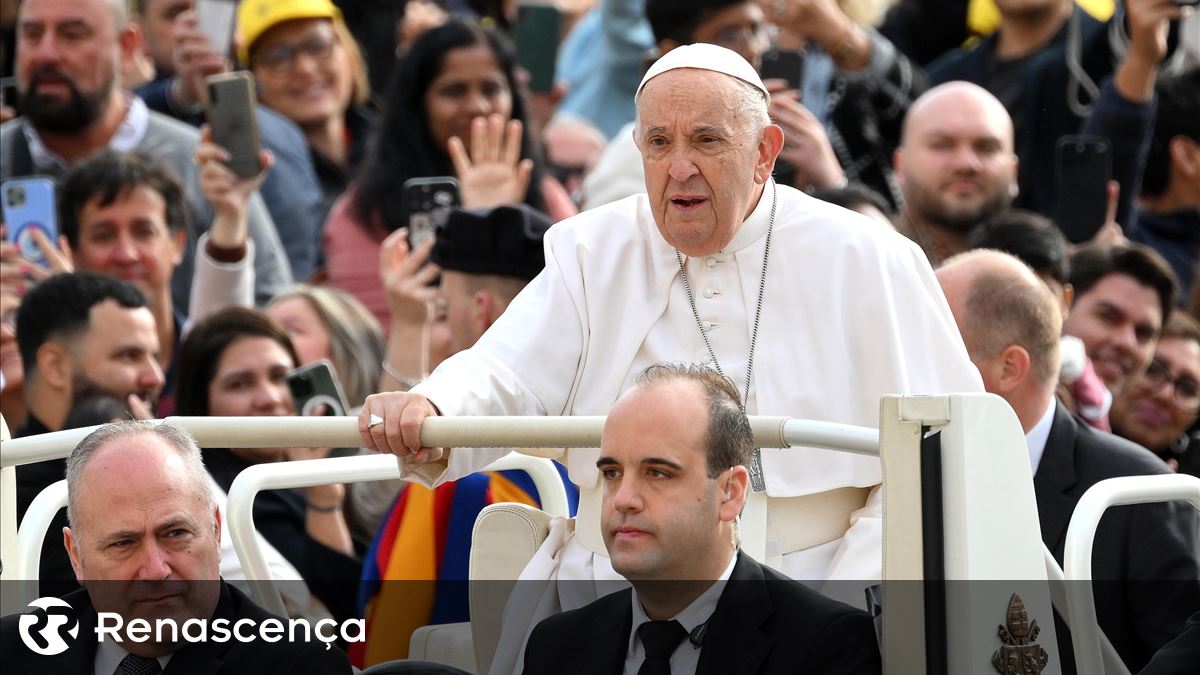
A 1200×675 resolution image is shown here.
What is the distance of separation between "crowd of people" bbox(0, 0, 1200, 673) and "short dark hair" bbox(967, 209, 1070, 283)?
0.02 m

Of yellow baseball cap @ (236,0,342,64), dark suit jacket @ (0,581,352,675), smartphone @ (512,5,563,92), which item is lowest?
dark suit jacket @ (0,581,352,675)

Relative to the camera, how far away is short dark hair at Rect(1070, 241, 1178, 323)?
7617 mm

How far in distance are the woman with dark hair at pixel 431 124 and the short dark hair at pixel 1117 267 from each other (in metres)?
1.87

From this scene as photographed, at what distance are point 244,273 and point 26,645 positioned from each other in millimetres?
3250

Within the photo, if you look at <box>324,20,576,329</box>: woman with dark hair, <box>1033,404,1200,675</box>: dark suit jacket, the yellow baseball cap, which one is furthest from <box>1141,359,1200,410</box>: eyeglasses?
the yellow baseball cap

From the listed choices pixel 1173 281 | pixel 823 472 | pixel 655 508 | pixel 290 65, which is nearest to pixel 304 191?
pixel 290 65

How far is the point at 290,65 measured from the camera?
8.97 meters

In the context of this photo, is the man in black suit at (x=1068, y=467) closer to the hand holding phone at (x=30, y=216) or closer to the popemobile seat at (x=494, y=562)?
the popemobile seat at (x=494, y=562)

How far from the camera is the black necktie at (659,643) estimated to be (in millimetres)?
4094

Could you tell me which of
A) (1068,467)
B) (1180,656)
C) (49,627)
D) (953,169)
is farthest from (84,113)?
(1180,656)

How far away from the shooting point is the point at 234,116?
301 inches

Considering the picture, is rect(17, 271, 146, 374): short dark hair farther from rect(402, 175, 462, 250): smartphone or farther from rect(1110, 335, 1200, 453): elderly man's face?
rect(1110, 335, 1200, 453): elderly man's face

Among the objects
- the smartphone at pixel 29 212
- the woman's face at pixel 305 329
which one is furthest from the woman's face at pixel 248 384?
the smartphone at pixel 29 212

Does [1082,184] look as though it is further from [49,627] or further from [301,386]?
[49,627]
